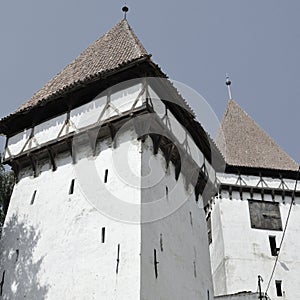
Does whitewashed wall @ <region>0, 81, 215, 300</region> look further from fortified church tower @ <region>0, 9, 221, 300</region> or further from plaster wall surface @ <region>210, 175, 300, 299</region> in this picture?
plaster wall surface @ <region>210, 175, 300, 299</region>

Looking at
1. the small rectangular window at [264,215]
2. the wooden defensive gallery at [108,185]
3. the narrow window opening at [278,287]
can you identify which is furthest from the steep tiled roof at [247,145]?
the wooden defensive gallery at [108,185]

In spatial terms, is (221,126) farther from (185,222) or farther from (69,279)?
(69,279)

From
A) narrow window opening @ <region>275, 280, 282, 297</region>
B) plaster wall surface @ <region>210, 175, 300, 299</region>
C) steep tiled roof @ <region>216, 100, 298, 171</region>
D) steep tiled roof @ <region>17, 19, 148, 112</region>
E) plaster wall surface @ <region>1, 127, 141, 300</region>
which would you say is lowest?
plaster wall surface @ <region>1, 127, 141, 300</region>

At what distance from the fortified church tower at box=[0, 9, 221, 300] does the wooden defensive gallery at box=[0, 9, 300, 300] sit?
0.03 meters

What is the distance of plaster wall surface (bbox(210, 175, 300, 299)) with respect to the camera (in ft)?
79.5

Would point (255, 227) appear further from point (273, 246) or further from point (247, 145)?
point (247, 145)

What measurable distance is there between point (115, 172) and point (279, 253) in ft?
47.2

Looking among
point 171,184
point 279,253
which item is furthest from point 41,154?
point 279,253

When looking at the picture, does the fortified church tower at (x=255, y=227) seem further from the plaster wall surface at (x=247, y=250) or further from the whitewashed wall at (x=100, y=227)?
the whitewashed wall at (x=100, y=227)

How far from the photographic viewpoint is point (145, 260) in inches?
471

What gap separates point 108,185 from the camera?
44.5ft

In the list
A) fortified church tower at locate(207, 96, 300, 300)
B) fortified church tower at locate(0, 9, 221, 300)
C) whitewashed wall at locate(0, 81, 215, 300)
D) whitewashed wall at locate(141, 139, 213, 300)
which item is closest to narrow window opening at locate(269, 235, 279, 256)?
fortified church tower at locate(207, 96, 300, 300)

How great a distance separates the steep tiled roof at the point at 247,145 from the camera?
28.0m

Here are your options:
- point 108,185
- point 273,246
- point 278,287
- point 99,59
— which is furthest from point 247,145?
point 108,185
